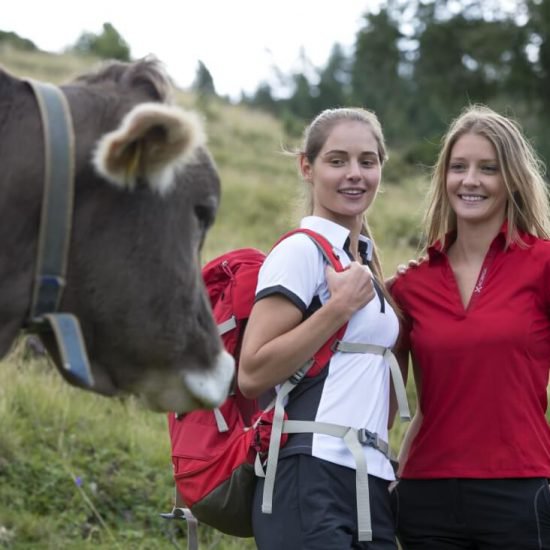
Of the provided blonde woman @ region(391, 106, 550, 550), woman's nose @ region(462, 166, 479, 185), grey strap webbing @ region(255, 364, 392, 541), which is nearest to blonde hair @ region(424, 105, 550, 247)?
blonde woman @ region(391, 106, 550, 550)

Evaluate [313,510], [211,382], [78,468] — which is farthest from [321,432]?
[78,468]

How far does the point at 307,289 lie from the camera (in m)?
3.67

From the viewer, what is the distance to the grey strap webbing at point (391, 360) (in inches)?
145

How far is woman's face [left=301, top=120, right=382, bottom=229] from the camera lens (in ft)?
12.9

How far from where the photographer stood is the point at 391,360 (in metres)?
3.80

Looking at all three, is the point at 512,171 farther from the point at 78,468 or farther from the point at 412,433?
the point at 78,468

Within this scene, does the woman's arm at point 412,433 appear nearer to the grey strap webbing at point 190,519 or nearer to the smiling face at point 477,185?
the smiling face at point 477,185

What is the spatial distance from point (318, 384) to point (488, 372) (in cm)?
70

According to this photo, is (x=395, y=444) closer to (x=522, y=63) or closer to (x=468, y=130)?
(x=468, y=130)

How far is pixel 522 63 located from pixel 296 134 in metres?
9.28

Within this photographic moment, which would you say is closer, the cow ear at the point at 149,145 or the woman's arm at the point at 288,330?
the cow ear at the point at 149,145

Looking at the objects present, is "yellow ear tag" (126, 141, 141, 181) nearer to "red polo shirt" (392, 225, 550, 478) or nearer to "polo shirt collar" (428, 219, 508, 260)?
"red polo shirt" (392, 225, 550, 478)

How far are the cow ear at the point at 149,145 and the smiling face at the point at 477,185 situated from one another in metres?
1.73

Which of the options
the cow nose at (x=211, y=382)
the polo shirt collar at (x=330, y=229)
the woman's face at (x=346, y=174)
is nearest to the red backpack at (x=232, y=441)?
the polo shirt collar at (x=330, y=229)
